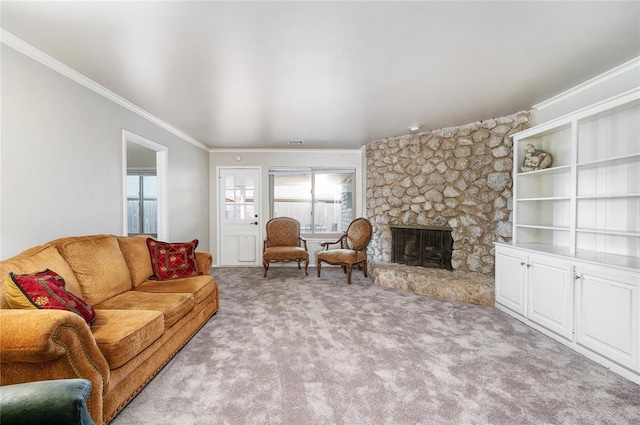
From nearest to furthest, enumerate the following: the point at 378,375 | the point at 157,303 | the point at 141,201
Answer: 1. the point at 378,375
2. the point at 157,303
3. the point at 141,201

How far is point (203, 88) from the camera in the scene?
2.71m

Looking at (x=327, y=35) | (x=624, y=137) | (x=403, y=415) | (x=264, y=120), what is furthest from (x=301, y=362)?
(x=624, y=137)

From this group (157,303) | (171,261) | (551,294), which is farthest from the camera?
(171,261)

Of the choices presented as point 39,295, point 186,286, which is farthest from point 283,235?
point 39,295

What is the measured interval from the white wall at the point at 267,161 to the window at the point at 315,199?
0.61ft

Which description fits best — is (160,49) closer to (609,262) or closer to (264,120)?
(264,120)

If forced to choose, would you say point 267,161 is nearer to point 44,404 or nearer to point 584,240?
point 584,240

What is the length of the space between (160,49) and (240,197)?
3.68 metres

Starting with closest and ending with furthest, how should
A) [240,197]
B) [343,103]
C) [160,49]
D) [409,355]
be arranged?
1. [160,49]
2. [409,355]
3. [343,103]
4. [240,197]

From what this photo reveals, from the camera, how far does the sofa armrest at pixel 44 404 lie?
860 millimetres

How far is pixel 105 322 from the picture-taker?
1.70 meters

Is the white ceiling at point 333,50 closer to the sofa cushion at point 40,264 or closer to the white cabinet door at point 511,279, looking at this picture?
the sofa cushion at point 40,264

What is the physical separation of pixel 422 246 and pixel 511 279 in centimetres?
147

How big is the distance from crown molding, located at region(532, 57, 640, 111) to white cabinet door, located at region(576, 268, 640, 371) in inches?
64.3
